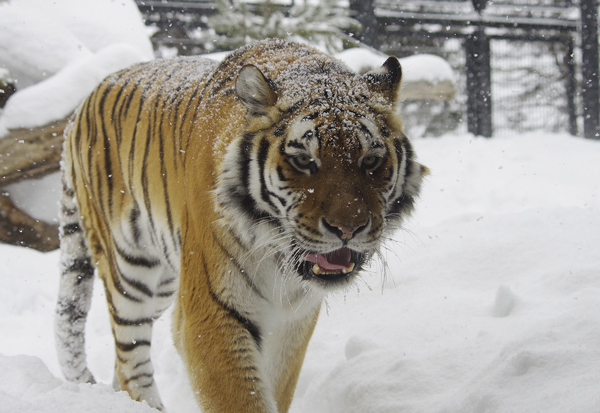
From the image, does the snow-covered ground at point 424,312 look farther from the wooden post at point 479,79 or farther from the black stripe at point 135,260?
the wooden post at point 479,79

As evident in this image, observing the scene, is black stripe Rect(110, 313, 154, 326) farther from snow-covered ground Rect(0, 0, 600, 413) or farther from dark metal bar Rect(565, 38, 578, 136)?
dark metal bar Rect(565, 38, 578, 136)

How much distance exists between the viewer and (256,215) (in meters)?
1.56

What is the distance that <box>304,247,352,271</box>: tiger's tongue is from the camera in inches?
57.7

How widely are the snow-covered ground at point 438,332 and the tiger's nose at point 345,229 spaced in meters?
0.32

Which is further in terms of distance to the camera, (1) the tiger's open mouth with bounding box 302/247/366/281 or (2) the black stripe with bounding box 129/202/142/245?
(2) the black stripe with bounding box 129/202/142/245

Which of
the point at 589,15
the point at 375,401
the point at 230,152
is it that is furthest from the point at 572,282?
the point at 589,15

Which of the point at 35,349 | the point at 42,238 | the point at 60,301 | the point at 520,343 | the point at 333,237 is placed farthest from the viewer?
the point at 42,238

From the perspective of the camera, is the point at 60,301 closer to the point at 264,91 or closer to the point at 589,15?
the point at 264,91

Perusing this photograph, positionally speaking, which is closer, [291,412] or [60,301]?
[291,412]

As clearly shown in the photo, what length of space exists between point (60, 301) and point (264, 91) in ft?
5.25

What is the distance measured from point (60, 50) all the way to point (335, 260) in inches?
147

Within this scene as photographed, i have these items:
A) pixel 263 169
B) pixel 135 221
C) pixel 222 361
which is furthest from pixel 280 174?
pixel 135 221

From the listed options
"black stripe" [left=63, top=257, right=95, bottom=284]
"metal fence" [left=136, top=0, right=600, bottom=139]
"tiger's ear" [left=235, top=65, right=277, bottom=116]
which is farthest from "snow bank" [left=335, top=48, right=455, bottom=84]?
"tiger's ear" [left=235, top=65, right=277, bottom=116]

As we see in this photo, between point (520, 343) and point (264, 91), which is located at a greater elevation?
point (264, 91)
